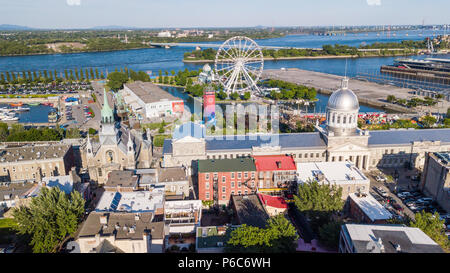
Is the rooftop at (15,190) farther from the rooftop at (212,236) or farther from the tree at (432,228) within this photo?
the tree at (432,228)

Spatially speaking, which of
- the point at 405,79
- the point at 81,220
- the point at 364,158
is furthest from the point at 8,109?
the point at 405,79

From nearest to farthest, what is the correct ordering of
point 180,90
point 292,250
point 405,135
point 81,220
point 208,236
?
1. point 292,250
2. point 208,236
3. point 81,220
4. point 405,135
5. point 180,90

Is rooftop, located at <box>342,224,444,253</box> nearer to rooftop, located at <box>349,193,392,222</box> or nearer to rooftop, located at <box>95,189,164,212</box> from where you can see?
rooftop, located at <box>349,193,392,222</box>

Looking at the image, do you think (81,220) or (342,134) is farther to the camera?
(342,134)

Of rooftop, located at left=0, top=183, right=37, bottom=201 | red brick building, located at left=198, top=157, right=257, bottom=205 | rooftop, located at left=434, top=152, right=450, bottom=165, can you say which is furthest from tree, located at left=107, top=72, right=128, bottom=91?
rooftop, located at left=434, top=152, right=450, bottom=165

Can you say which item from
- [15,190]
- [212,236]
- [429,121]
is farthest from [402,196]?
[15,190]

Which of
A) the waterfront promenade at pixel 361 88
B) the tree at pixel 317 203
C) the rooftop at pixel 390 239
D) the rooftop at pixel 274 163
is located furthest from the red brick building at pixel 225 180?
the waterfront promenade at pixel 361 88
